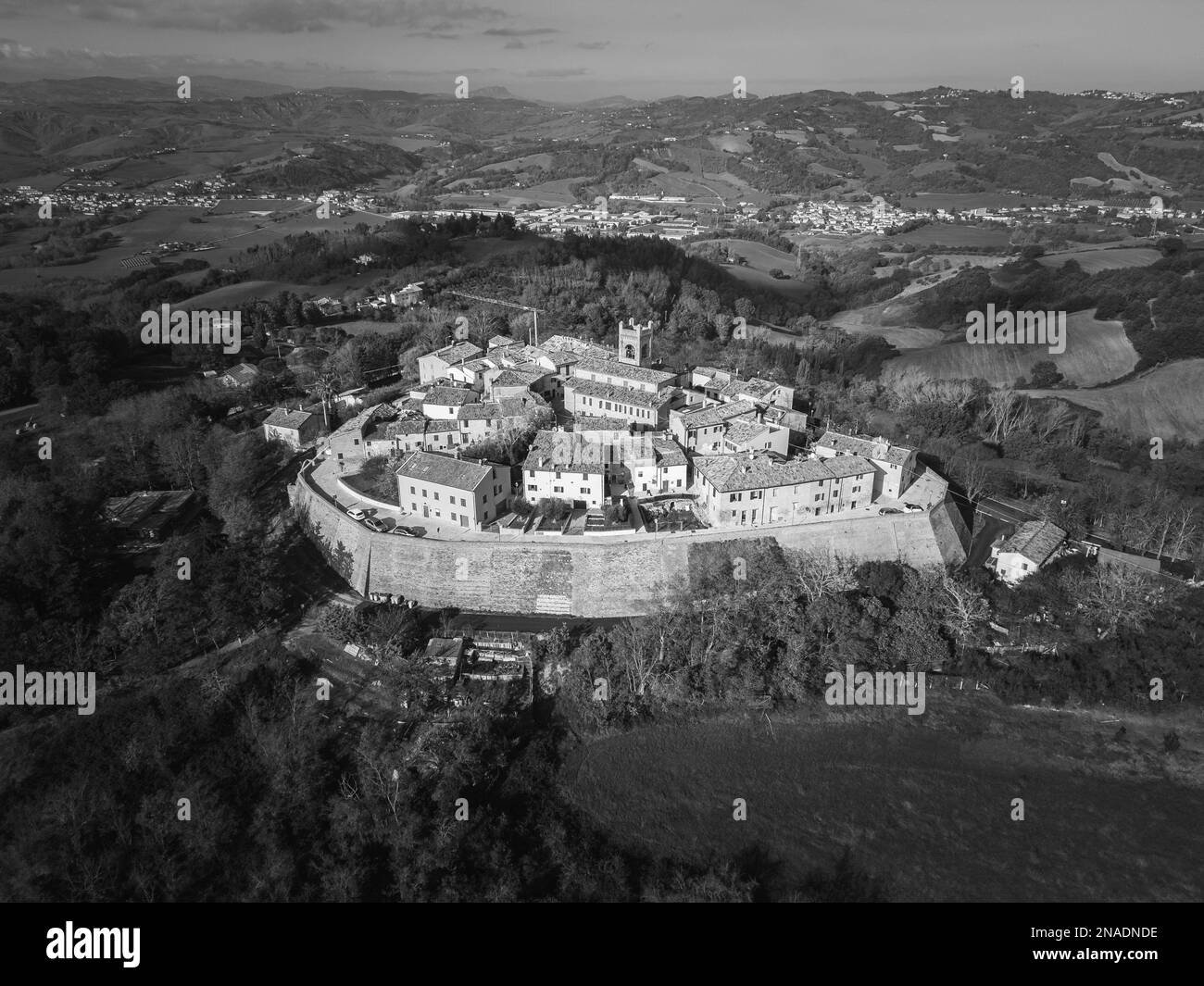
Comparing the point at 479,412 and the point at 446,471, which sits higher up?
the point at 479,412

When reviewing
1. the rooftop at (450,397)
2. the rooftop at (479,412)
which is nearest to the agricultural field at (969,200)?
the rooftop at (450,397)

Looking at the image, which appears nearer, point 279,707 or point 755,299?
point 279,707

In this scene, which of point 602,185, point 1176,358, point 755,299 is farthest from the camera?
point 602,185

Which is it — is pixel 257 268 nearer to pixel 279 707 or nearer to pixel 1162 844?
pixel 279 707

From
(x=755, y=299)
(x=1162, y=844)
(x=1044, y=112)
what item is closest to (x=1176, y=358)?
(x=755, y=299)

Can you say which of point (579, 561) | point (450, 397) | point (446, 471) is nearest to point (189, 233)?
point (450, 397)

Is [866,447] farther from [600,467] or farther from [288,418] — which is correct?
[288,418]

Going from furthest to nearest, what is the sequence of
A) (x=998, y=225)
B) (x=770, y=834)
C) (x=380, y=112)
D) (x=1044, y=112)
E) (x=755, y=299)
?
1. (x=380, y=112)
2. (x=1044, y=112)
3. (x=998, y=225)
4. (x=755, y=299)
5. (x=770, y=834)
